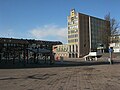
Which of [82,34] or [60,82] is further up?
[82,34]

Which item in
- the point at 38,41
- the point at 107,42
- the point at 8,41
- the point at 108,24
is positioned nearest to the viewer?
the point at 8,41

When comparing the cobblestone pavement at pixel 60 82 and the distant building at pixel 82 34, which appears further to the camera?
the distant building at pixel 82 34

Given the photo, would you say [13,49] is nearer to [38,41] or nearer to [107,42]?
[38,41]

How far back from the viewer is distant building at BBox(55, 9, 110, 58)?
514ft

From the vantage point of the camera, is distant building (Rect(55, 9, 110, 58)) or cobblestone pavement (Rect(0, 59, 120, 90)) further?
distant building (Rect(55, 9, 110, 58))

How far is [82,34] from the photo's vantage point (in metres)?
158

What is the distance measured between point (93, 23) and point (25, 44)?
117745 millimetres

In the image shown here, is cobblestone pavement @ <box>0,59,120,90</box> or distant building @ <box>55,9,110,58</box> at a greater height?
distant building @ <box>55,9,110,58</box>

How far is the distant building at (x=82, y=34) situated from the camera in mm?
156750

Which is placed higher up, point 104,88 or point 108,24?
point 108,24

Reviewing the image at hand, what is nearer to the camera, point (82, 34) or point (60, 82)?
point (60, 82)

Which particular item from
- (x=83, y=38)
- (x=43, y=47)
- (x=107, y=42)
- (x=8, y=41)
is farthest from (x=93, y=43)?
(x=8, y=41)

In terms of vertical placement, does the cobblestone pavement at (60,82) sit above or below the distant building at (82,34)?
below

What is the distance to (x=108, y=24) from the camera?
84.6 m
